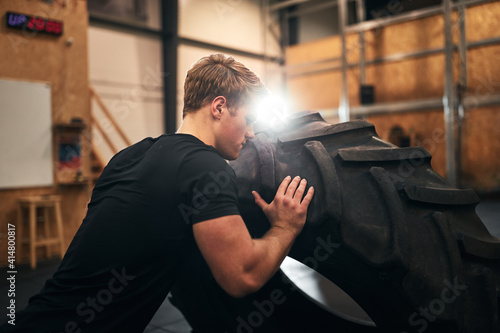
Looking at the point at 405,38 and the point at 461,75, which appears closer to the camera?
the point at 461,75

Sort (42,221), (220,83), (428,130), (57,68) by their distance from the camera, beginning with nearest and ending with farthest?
(220,83) → (42,221) → (57,68) → (428,130)

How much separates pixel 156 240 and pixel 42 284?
9.92 feet

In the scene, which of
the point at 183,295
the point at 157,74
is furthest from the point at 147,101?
the point at 183,295

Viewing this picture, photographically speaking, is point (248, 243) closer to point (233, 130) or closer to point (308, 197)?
point (308, 197)

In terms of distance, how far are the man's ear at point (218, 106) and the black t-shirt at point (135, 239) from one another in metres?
0.12

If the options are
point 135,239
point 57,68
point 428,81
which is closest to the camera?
point 135,239

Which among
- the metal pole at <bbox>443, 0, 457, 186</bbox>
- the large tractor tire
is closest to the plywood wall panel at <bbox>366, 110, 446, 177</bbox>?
the metal pole at <bbox>443, 0, 457, 186</bbox>

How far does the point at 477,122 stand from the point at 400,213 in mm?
8896

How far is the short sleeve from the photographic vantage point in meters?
1.00

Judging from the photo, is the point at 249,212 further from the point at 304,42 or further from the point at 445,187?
the point at 304,42

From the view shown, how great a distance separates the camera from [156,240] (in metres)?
1.08

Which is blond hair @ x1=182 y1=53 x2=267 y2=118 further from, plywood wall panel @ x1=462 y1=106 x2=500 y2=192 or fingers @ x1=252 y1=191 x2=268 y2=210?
plywood wall panel @ x1=462 y1=106 x2=500 y2=192

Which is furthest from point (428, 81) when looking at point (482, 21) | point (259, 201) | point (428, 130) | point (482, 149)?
point (259, 201)

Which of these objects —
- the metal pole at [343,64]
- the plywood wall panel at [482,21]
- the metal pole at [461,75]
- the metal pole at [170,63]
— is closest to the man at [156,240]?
the metal pole at [170,63]
